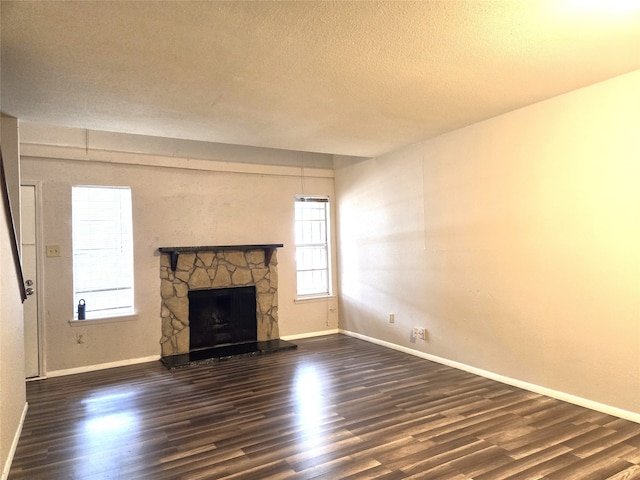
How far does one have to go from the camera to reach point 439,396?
139 inches

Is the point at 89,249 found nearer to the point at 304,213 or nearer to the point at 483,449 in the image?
the point at 304,213

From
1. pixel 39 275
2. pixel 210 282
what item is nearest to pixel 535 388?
pixel 210 282

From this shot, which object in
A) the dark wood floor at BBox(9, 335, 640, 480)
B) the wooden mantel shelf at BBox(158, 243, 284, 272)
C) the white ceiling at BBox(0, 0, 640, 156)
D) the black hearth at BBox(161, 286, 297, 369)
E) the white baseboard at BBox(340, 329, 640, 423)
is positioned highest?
the white ceiling at BBox(0, 0, 640, 156)

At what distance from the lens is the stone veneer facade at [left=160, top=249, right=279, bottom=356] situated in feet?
16.5

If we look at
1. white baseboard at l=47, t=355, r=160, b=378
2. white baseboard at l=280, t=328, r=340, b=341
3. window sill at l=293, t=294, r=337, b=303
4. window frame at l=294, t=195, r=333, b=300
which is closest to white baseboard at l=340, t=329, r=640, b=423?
white baseboard at l=280, t=328, r=340, b=341

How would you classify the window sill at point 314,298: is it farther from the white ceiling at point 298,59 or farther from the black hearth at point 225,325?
the white ceiling at point 298,59

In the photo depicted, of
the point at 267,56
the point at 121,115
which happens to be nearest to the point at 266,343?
the point at 121,115

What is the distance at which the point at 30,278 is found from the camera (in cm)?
431

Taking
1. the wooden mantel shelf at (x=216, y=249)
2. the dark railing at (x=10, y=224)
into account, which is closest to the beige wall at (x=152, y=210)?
the wooden mantel shelf at (x=216, y=249)

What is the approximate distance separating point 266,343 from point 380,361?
1.58 metres

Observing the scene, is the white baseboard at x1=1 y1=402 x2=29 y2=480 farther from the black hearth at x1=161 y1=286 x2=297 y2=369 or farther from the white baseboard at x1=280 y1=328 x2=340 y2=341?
the white baseboard at x1=280 y1=328 x2=340 y2=341

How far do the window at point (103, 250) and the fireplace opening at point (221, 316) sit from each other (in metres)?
0.77

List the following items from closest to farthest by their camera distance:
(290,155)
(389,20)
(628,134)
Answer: (389,20)
(628,134)
(290,155)

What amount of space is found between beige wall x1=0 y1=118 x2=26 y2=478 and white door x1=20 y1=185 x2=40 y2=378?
104cm
